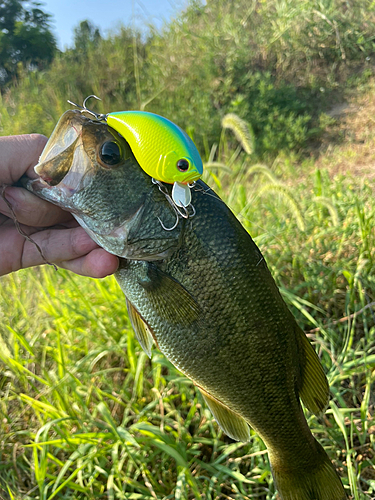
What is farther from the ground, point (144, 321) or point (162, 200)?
point (162, 200)

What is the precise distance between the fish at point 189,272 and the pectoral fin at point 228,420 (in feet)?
0.39

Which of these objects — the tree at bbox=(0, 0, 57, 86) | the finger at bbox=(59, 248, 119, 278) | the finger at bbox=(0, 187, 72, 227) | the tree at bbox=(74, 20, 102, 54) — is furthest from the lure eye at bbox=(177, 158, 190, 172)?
the tree at bbox=(0, 0, 57, 86)

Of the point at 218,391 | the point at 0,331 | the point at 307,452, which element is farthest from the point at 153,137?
the point at 0,331

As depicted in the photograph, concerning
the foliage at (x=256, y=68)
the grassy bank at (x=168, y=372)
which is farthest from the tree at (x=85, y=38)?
the grassy bank at (x=168, y=372)

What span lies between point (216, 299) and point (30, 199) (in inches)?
35.7

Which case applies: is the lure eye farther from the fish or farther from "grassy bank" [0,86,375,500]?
"grassy bank" [0,86,375,500]

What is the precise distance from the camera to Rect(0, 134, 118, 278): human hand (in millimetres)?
1482

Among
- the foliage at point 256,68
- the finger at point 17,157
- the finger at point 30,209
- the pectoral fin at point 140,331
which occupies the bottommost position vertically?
the pectoral fin at point 140,331

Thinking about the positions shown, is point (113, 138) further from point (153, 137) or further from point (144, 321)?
point (144, 321)

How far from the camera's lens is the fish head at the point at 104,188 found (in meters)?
1.20

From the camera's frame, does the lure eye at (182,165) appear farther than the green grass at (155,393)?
No

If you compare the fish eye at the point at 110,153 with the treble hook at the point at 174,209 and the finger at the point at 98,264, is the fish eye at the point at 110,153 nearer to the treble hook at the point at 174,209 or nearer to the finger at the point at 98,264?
the treble hook at the point at 174,209

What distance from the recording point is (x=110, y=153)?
1.20 meters

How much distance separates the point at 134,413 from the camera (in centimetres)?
226
